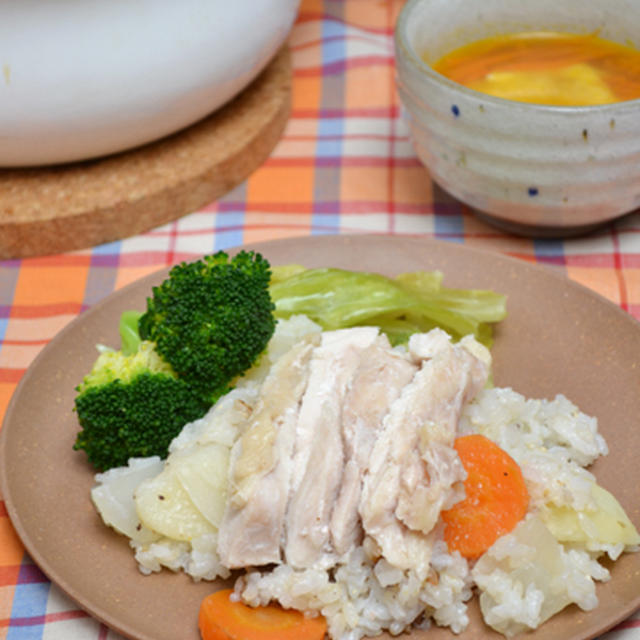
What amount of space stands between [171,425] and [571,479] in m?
1.14

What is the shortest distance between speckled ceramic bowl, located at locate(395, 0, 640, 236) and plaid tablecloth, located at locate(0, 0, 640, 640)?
0.17 meters

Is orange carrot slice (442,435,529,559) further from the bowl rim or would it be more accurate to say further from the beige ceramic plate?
the bowl rim

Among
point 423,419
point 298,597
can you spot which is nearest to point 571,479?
point 423,419

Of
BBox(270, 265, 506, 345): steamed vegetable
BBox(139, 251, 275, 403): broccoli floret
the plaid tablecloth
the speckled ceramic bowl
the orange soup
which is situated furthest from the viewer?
the plaid tablecloth

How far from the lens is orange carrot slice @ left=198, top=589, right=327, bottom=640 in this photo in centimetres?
230

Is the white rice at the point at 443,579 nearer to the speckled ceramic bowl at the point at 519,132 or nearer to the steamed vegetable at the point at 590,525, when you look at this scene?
the steamed vegetable at the point at 590,525

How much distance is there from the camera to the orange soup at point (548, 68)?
12.1 ft

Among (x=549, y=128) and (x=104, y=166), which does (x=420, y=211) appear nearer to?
(x=549, y=128)

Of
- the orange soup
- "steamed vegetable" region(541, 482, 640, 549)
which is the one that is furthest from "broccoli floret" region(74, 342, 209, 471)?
the orange soup

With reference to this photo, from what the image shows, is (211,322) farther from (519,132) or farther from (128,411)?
(519,132)

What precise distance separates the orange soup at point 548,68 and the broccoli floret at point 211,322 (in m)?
1.41

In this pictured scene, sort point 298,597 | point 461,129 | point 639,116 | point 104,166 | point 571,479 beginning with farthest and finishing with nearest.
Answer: point 104,166
point 461,129
point 639,116
point 571,479
point 298,597

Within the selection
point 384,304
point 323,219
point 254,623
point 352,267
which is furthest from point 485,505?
point 323,219

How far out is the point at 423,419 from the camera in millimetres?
2449
